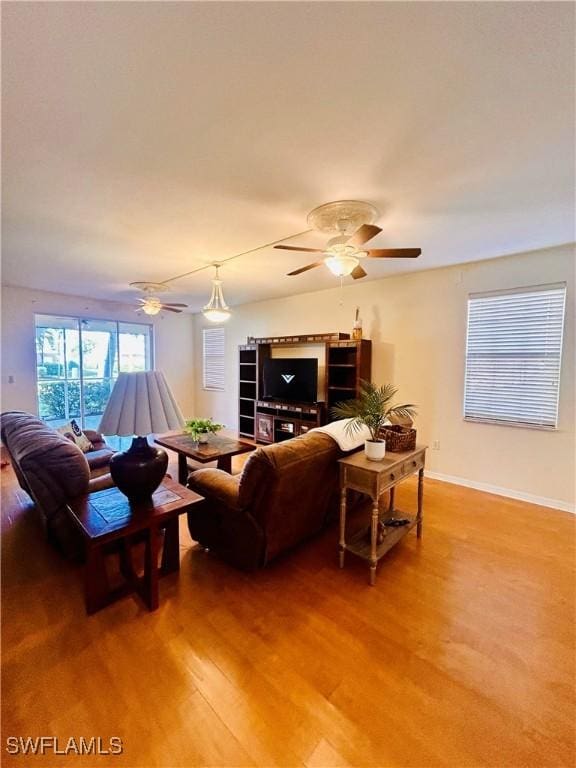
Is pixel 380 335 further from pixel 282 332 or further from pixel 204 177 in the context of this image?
Answer: pixel 204 177

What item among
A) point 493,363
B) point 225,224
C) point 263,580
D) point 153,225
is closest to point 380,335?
point 493,363

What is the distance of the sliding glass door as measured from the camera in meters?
5.45

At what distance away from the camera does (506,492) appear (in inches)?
138

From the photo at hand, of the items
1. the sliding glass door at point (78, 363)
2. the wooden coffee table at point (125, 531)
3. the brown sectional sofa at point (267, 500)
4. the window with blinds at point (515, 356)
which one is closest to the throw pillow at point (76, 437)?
the wooden coffee table at point (125, 531)

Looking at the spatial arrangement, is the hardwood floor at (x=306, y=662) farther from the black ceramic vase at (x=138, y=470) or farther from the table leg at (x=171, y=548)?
the black ceramic vase at (x=138, y=470)

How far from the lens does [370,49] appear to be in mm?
1140

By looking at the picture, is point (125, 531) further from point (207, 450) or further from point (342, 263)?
point (342, 263)

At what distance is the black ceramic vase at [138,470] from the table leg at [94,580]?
34cm

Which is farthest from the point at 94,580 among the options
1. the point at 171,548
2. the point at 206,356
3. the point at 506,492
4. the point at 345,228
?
the point at 206,356

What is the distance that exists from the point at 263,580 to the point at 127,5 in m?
2.77

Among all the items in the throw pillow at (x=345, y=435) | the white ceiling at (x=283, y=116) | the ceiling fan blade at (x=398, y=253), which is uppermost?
the white ceiling at (x=283, y=116)

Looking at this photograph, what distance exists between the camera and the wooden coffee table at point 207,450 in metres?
3.40

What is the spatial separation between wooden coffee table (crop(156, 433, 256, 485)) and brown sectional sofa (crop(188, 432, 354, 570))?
0.98 meters

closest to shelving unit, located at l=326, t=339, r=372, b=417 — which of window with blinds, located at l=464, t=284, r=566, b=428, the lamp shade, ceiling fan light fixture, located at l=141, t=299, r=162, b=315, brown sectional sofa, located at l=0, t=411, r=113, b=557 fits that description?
window with blinds, located at l=464, t=284, r=566, b=428
